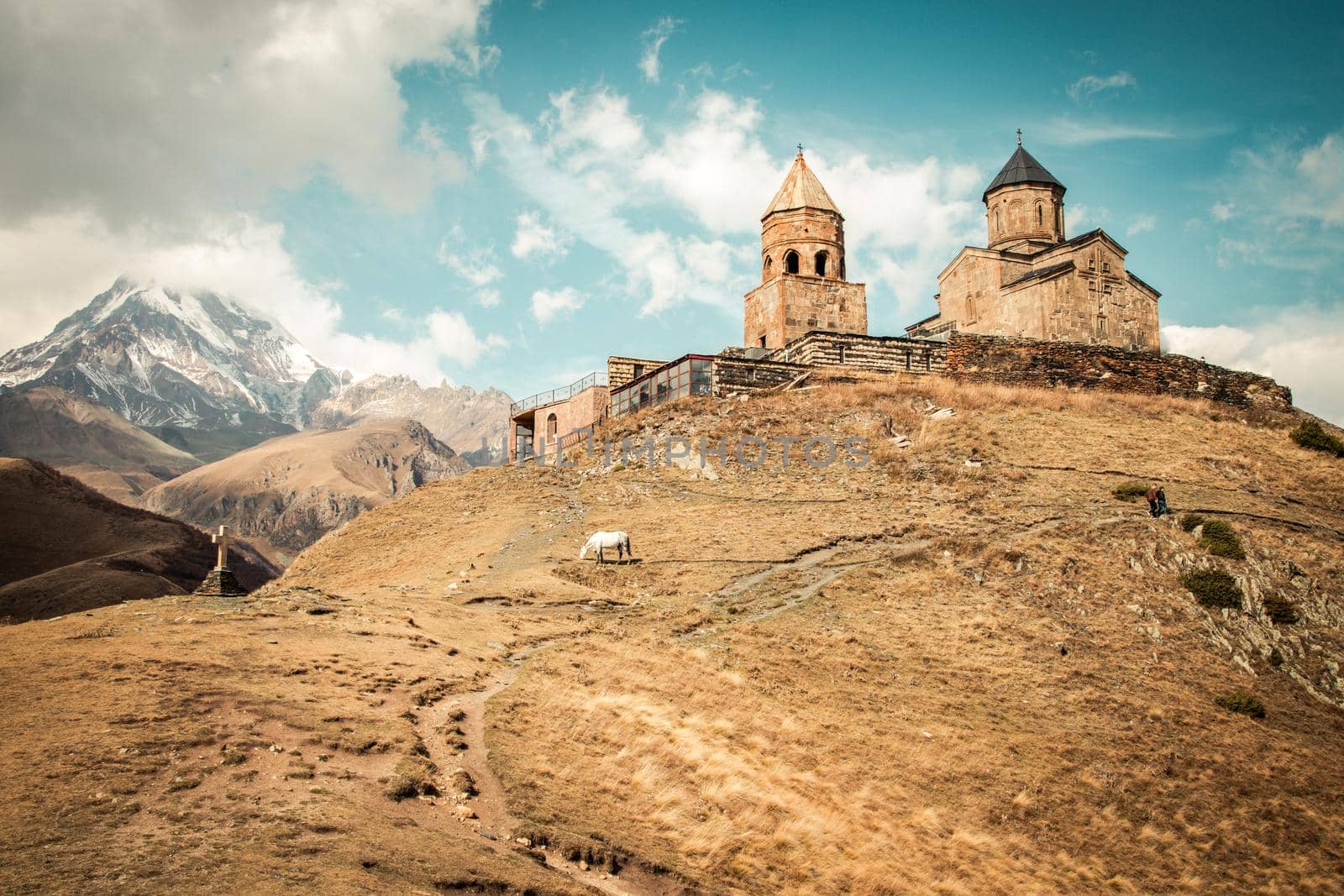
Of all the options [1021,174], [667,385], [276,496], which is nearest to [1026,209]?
[1021,174]

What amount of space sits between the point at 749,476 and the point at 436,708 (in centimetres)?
2184

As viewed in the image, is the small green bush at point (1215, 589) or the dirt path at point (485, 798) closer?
the dirt path at point (485, 798)

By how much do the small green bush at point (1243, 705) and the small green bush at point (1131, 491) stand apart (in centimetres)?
1108

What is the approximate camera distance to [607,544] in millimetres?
27328

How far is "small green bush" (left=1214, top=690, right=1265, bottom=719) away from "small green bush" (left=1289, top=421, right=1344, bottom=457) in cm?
2372

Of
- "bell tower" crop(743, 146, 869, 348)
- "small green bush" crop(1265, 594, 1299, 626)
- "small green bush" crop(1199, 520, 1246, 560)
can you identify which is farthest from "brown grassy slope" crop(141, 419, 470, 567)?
"small green bush" crop(1265, 594, 1299, 626)

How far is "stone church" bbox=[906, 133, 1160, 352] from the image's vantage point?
48938 millimetres

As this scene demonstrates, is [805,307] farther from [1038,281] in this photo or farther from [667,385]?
[1038,281]

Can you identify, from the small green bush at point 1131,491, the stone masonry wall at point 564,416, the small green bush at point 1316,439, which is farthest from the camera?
the stone masonry wall at point 564,416

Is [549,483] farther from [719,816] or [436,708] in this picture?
[719,816]

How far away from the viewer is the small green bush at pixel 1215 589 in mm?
24500

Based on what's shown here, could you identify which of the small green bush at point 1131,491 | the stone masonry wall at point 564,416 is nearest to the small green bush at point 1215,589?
the small green bush at point 1131,491

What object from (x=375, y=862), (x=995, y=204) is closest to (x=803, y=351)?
(x=995, y=204)

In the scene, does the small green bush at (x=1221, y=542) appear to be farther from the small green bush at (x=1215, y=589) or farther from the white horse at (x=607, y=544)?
the white horse at (x=607, y=544)
